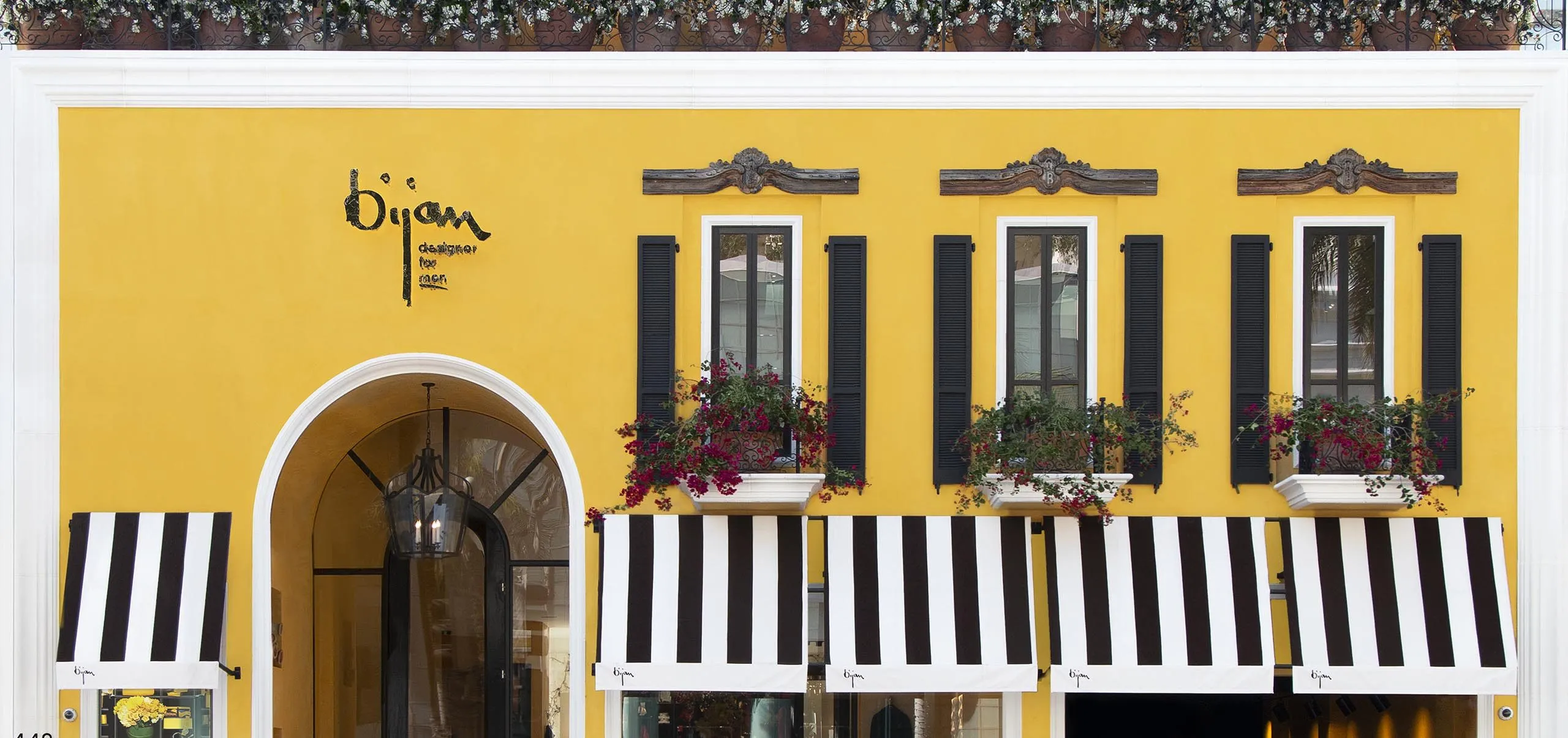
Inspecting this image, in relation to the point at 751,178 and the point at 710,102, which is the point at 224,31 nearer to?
the point at 710,102

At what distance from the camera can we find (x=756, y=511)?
10.9 meters

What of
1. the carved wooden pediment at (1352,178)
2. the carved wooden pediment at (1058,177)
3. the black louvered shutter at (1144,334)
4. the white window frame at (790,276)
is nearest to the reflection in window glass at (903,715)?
the black louvered shutter at (1144,334)

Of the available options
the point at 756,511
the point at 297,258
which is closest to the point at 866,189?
the point at 756,511

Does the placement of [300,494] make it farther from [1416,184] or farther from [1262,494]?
[1416,184]

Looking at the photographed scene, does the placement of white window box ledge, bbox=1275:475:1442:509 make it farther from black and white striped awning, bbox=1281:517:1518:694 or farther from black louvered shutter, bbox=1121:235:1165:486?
black louvered shutter, bbox=1121:235:1165:486

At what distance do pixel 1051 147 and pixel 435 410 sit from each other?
237 inches

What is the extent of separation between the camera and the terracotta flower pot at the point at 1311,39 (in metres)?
11.3

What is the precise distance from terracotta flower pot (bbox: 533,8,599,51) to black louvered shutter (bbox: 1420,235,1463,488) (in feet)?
21.6

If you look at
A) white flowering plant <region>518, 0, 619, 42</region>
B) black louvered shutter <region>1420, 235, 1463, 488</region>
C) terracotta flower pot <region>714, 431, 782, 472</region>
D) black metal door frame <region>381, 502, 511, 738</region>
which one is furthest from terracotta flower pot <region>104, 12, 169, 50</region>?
black louvered shutter <region>1420, 235, 1463, 488</region>

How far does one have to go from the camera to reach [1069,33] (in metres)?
11.2

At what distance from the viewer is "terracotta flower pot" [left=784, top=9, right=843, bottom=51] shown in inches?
442

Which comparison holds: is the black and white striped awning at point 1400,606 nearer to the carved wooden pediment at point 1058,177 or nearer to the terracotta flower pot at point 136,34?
the carved wooden pediment at point 1058,177

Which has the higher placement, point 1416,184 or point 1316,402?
point 1416,184

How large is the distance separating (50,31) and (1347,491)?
10365 mm
